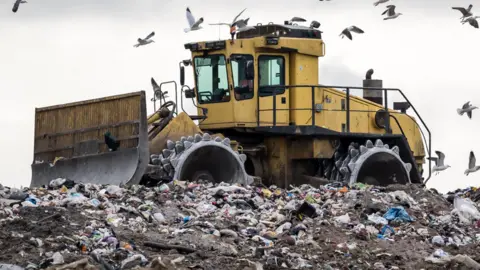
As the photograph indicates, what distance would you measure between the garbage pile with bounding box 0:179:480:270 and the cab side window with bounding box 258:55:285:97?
116 inches

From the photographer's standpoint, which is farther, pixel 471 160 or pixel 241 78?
pixel 471 160

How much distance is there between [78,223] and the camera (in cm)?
1421

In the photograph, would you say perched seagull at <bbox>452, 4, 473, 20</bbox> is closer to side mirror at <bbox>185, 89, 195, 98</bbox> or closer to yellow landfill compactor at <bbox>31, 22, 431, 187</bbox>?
yellow landfill compactor at <bbox>31, 22, 431, 187</bbox>

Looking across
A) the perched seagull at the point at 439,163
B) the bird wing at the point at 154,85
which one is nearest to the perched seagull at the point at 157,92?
the bird wing at the point at 154,85

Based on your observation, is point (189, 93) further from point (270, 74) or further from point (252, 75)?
point (270, 74)

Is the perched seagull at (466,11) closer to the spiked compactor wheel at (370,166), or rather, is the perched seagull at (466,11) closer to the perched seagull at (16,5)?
the spiked compactor wheel at (370,166)

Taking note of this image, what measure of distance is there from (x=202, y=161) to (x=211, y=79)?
2026mm

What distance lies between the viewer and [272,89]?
21.3 meters

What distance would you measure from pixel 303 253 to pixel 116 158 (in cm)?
567

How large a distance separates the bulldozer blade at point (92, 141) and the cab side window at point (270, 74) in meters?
2.66

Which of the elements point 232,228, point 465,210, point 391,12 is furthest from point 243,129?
point 232,228

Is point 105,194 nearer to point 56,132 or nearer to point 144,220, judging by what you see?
point 144,220

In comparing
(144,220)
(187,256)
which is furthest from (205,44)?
(187,256)

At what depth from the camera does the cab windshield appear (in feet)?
69.1
